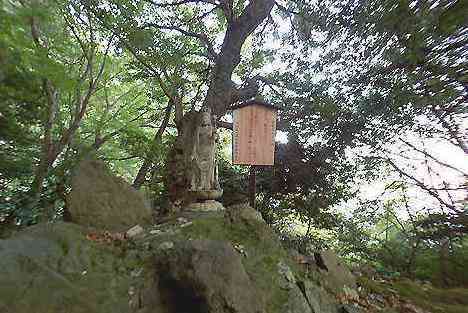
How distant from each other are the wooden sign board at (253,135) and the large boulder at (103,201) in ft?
5.62

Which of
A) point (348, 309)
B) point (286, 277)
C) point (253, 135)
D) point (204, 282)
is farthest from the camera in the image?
point (253, 135)

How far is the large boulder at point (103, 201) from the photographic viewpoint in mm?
4051

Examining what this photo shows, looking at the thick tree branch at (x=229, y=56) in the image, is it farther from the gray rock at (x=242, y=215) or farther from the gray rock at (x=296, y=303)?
the gray rock at (x=296, y=303)

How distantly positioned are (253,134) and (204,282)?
2.86 m

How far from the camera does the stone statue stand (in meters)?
5.17

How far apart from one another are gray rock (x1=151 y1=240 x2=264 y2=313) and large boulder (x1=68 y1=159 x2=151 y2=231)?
4.60 ft

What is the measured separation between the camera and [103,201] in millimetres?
4230

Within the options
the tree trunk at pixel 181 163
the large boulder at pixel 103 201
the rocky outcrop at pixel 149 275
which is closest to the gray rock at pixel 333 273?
the rocky outcrop at pixel 149 275

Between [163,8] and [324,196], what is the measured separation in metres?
5.61

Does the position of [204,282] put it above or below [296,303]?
above

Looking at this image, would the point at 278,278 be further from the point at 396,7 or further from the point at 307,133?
the point at 307,133

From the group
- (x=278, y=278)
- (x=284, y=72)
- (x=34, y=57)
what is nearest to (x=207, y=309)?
(x=278, y=278)

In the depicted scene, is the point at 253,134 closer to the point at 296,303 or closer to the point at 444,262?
the point at 296,303

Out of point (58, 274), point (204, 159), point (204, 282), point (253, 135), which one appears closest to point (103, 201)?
point (58, 274)
